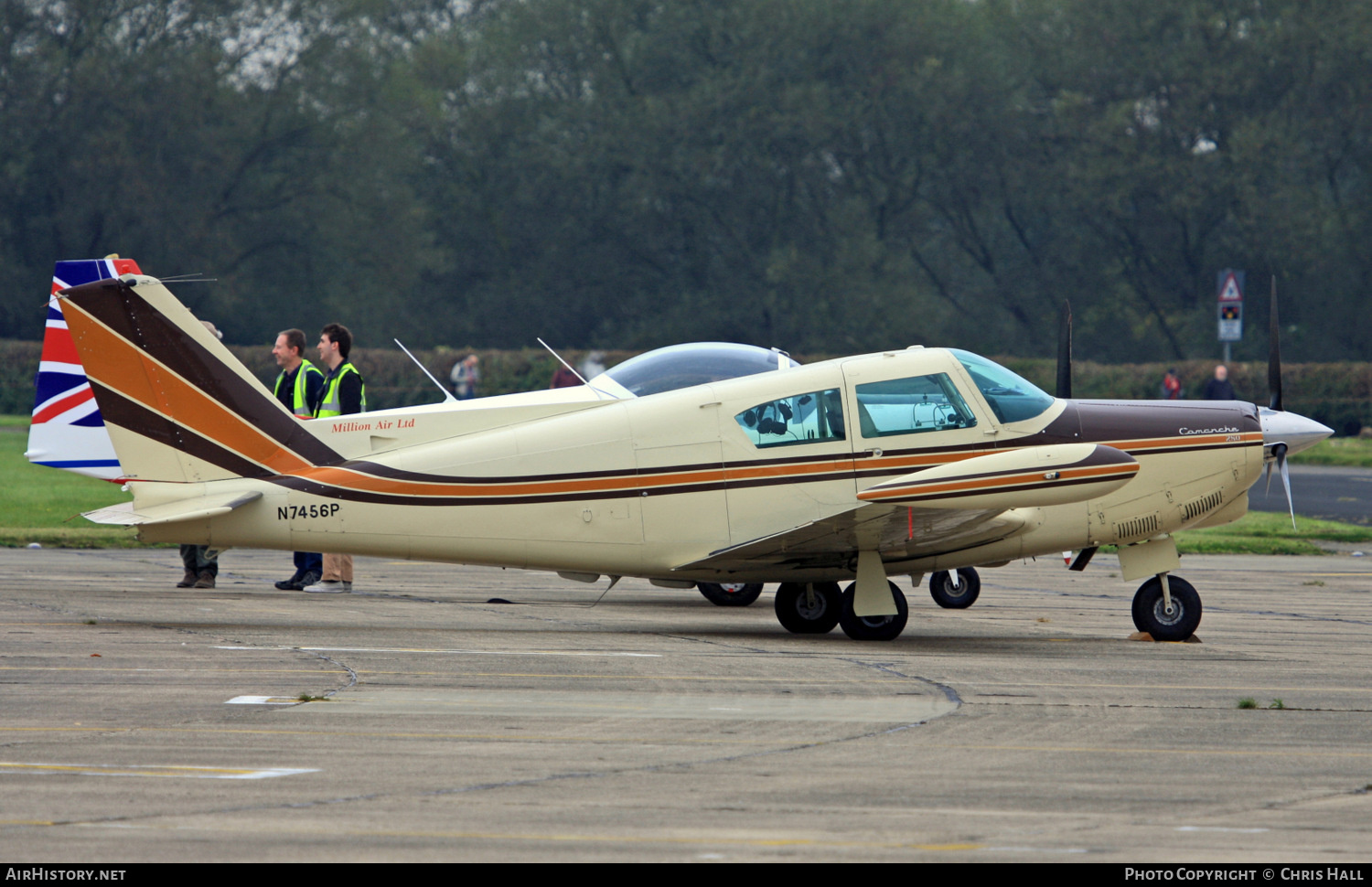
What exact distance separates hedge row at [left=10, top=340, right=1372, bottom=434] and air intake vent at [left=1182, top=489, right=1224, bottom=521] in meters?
30.0

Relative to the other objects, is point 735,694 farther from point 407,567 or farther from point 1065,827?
point 407,567

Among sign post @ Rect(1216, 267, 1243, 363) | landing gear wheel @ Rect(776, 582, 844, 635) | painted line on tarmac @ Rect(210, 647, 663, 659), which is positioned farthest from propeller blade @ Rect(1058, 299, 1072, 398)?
sign post @ Rect(1216, 267, 1243, 363)

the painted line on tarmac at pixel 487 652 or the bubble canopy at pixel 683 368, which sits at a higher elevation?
the bubble canopy at pixel 683 368

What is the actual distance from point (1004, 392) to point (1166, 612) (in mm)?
2142

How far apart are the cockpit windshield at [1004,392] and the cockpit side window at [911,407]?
0.75 feet

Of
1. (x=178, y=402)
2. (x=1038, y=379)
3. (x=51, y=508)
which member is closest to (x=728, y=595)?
(x=178, y=402)

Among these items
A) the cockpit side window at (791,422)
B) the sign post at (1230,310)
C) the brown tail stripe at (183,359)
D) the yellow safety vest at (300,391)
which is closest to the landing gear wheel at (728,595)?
the cockpit side window at (791,422)

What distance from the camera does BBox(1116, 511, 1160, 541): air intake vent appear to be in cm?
1196

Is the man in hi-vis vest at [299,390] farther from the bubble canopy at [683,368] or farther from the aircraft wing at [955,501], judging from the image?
the aircraft wing at [955,501]

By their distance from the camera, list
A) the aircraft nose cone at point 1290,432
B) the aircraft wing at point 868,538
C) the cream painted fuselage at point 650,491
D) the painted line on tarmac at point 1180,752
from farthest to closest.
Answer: the aircraft nose cone at point 1290,432
the cream painted fuselage at point 650,491
the aircraft wing at point 868,538
the painted line on tarmac at point 1180,752

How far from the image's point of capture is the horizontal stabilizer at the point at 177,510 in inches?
449

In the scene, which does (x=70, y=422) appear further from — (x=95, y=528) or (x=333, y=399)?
(x=95, y=528)

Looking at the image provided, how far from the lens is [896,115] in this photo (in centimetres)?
6069

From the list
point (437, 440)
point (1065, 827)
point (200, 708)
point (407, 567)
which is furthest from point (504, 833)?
point (407, 567)
